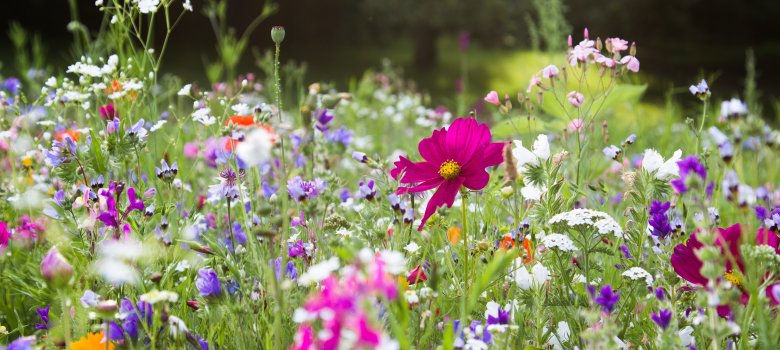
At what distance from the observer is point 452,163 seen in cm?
133

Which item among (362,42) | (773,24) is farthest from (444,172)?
(773,24)

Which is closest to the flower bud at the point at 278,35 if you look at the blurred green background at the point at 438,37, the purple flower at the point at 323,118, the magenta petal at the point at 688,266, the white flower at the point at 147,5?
the white flower at the point at 147,5

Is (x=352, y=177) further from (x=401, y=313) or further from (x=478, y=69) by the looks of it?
(x=478, y=69)

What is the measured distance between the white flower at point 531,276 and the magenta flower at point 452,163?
0.16 m

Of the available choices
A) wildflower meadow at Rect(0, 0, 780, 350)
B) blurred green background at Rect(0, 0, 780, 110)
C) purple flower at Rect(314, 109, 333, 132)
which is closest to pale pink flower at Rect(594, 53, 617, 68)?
wildflower meadow at Rect(0, 0, 780, 350)

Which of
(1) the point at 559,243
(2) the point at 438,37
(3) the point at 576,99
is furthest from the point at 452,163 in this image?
(2) the point at 438,37

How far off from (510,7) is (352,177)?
9.42 m

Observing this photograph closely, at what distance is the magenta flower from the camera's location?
1.29m

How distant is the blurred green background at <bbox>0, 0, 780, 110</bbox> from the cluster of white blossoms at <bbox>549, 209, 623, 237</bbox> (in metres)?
7.34

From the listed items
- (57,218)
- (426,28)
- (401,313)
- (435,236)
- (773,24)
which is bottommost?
(773,24)

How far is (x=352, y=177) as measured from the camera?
2582 millimetres

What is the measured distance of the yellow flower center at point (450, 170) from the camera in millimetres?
1320

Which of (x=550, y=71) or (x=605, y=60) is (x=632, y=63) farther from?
(x=550, y=71)

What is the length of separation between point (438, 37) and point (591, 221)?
13.6 meters
